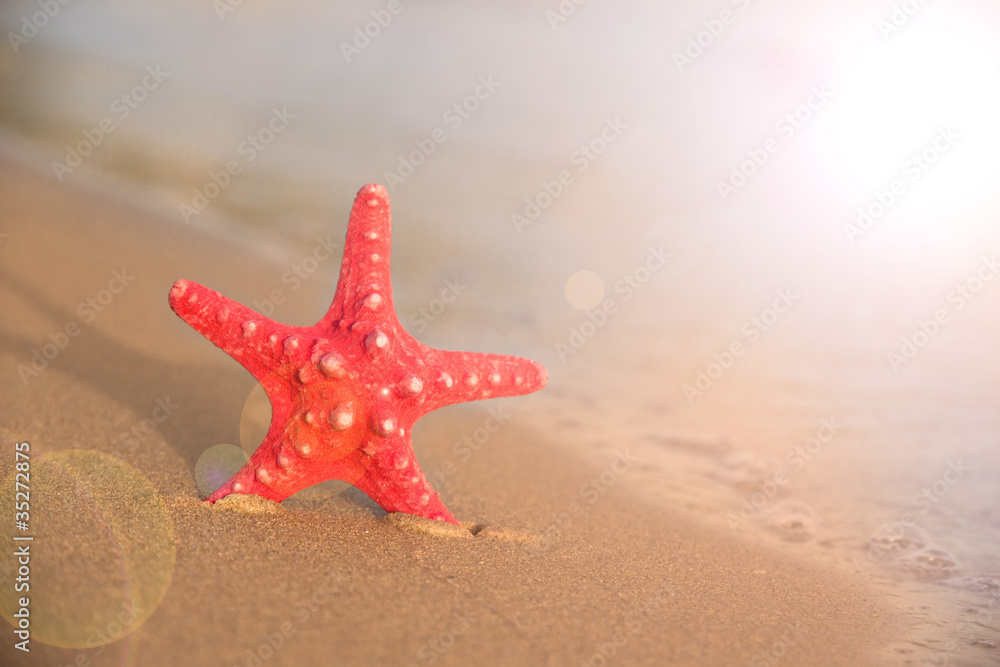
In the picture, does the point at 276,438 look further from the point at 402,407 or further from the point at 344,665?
the point at 344,665

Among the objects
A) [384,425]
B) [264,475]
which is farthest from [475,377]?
[264,475]

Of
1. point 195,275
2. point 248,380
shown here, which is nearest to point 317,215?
point 195,275

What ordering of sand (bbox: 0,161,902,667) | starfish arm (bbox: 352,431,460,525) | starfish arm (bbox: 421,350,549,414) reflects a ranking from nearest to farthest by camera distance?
sand (bbox: 0,161,902,667) → starfish arm (bbox: 352,431,460,525) → starfish arm (bbox: 421,350,549,414)

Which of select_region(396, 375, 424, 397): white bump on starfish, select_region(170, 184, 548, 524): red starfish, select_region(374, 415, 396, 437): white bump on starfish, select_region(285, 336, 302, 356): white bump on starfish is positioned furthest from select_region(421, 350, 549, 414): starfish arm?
select_region(285, 336, 302, 356): white bump on starfish

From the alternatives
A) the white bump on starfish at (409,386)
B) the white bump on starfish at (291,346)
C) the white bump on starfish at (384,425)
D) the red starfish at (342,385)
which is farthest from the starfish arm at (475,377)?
the white bump on starfish at (291,346)

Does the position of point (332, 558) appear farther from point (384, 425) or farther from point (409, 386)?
point (409, 386)

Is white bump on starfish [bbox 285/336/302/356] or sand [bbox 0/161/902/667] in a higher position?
white bump on starfish [bbox 285/336/302/356]

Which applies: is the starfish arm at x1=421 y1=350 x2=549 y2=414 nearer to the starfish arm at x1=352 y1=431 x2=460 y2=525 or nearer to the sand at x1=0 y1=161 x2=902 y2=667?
the starfish arm at x1=352 y1=431 x2=460 y2=525
